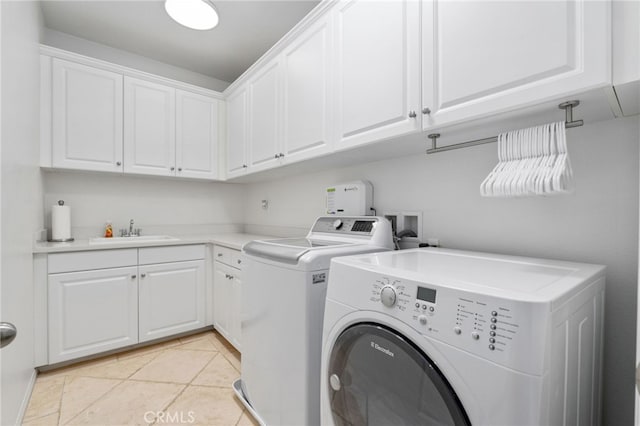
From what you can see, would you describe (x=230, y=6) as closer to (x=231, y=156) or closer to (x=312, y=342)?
(x=231, y=156)

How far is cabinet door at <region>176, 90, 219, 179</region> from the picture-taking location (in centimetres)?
279

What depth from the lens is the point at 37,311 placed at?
6.44 ft

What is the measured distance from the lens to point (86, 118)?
7.73 ft

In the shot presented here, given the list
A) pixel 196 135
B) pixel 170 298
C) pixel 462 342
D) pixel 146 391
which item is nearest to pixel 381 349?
pixel 462 342

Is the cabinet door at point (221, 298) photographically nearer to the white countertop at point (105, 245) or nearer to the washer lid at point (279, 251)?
the white countertop at point (105, 245)

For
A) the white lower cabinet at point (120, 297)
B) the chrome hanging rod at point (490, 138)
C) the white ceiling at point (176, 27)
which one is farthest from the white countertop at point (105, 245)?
the white ceiling at point (176, 27)

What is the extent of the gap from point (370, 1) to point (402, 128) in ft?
2.16

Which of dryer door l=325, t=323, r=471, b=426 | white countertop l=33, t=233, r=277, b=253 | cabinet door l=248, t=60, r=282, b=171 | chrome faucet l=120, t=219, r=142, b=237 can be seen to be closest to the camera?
dryer door l=325, t=323, r=471, b=426

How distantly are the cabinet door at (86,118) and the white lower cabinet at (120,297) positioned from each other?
2.55ft

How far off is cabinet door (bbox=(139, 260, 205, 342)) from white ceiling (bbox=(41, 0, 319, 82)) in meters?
1.95

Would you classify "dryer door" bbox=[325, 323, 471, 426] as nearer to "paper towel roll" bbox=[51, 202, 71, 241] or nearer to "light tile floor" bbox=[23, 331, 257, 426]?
"light tile floor" bbox=[23, 331, 257, 426]

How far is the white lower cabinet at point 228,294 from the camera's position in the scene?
2.18 m

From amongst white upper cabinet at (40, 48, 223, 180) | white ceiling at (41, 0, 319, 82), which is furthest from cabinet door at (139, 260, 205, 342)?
white ceiling at (41, 0, 319, 82)

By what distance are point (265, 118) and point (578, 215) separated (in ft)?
6.48
